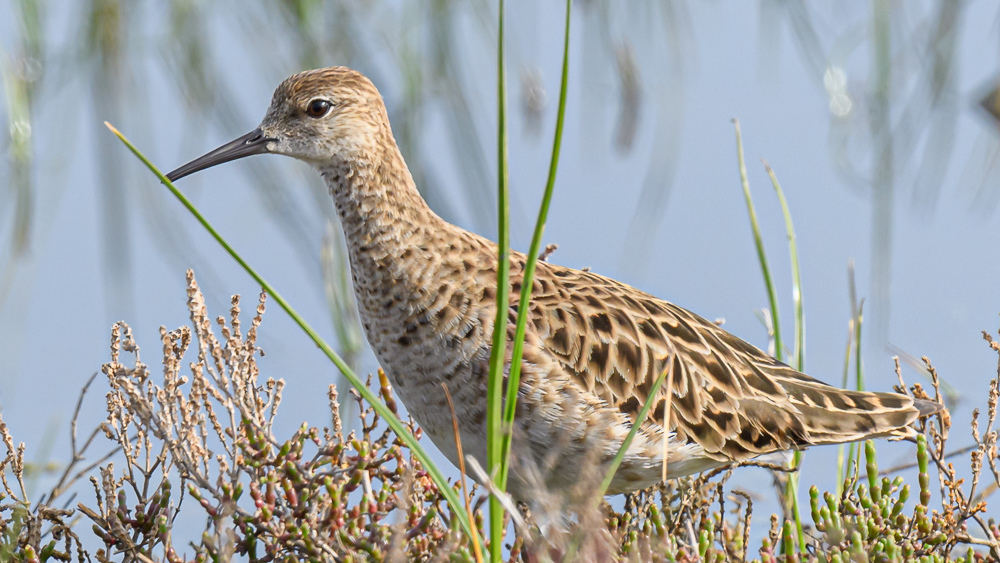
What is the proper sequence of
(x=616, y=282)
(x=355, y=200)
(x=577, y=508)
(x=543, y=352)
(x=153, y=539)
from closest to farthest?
(x=577, y=508) → (x=153, y=539) → (x=543, y=352) → (x=355, y=200) → (x=616, y=282)

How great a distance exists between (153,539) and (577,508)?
1289mm

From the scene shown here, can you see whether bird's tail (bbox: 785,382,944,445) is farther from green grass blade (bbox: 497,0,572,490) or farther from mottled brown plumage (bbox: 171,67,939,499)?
green grass blade (bbox: 497,0,572,490)

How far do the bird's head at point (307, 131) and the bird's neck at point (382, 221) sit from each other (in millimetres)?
61

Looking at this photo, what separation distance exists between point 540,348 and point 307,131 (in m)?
1.20

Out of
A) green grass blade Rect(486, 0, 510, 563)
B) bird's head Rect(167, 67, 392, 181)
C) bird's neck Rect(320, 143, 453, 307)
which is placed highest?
bird's head Rect(167, 67, 392, 181)

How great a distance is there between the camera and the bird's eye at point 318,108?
4.18m

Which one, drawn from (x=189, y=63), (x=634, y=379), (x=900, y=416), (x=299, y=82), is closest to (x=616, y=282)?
(x=634, y=379)

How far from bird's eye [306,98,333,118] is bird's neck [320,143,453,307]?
0.64ft

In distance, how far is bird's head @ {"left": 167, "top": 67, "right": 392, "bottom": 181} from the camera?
4.17 m

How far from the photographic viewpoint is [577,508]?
116 inches

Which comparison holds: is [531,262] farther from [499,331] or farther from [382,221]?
[382,221]

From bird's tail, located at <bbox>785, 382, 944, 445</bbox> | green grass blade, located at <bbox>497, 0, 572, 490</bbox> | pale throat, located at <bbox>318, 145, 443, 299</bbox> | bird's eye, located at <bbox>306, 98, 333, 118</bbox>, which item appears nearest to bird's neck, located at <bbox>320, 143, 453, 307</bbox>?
pale throat, located at <bbox>318, 145, 443, 299</bbox>

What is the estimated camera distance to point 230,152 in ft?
13.6

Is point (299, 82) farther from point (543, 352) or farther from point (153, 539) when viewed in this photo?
point (153, 539)
